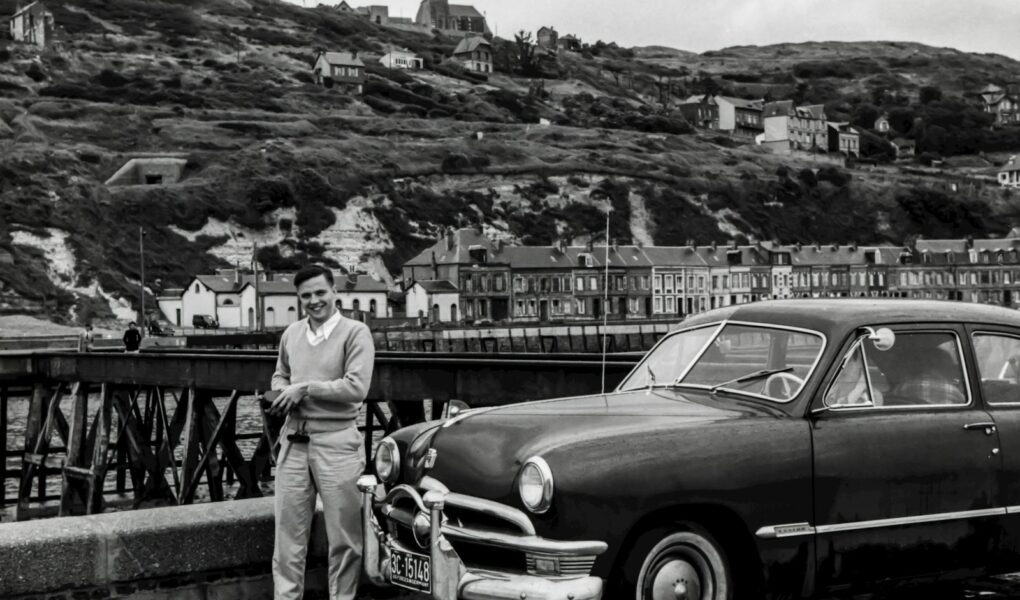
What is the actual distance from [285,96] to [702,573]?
6990 inches

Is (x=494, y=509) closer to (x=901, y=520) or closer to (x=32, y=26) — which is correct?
(x=901, y=520)

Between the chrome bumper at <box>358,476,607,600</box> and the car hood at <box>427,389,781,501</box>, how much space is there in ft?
0.51

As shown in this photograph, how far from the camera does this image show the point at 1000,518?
293 inches

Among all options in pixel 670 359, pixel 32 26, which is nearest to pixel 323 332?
pixel 670 359

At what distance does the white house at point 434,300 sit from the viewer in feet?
335

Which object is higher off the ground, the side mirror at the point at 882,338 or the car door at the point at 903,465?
the side mirror at the point at 882,338

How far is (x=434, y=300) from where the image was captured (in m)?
103

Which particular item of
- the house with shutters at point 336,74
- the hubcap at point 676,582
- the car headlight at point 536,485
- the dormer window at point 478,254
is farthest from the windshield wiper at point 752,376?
the house with shutters at point 336,74

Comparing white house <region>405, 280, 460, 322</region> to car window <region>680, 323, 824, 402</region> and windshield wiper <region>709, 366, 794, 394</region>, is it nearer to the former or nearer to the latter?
car window <region>680, 323, 824, 402</region>

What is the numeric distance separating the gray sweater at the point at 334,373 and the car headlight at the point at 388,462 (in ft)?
0.92

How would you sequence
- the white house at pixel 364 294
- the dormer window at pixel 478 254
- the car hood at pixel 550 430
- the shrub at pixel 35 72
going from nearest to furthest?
the car hood at pixel 550 430
the white house at pixel 364 294
the dormer window at pixel 478 254
the shrub at pixel 35 72

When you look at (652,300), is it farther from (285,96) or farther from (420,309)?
(285,96)

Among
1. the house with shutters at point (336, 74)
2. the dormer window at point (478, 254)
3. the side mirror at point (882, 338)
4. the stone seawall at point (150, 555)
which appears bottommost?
the stone seawall at point (150, 555)

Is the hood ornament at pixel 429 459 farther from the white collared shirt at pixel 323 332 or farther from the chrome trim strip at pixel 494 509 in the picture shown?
the white collared shirt at pixel 323 332
